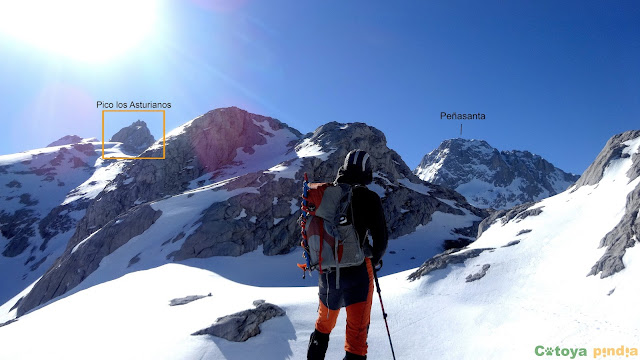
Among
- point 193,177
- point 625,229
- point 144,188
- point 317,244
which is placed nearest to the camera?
point 317,244

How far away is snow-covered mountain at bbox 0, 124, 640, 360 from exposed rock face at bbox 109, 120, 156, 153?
169m

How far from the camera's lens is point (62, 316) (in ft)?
41.5

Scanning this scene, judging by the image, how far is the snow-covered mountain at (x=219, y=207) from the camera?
37969mm

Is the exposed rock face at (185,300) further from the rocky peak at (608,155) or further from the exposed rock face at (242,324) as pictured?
the rocky peak at (608,155)

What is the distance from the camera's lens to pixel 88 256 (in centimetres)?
3984

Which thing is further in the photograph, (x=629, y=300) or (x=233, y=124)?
(x=233, y=124)

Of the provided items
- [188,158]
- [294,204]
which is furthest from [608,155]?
[188,158]

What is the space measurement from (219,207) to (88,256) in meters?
16.3

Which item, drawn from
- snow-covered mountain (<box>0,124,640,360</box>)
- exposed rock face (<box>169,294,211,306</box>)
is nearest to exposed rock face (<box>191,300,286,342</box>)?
snow-covered mountain (<box>0,124,640,360</box>)

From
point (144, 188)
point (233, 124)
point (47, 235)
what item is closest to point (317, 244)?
point (144, 188)

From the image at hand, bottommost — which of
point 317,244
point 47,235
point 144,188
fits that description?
point 47,235

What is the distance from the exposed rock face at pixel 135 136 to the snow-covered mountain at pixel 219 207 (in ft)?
308

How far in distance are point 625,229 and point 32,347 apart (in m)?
20.0

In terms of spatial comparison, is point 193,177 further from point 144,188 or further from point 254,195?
point 254,195
